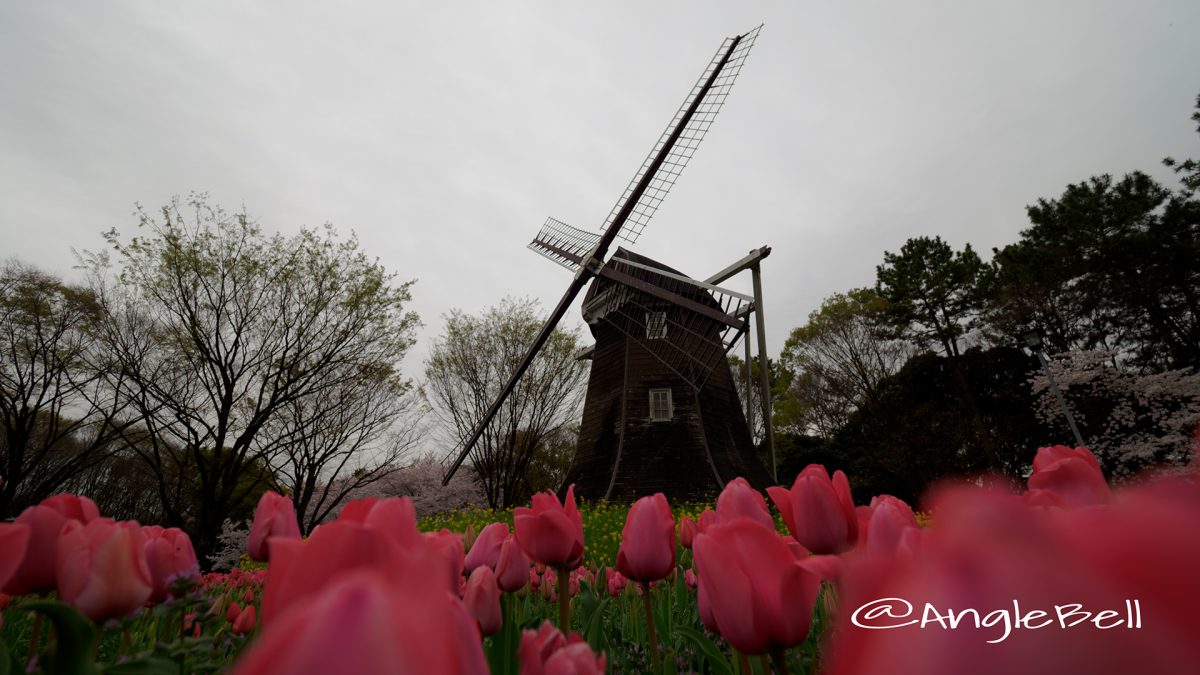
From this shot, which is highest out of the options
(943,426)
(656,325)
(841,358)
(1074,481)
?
(841,358)

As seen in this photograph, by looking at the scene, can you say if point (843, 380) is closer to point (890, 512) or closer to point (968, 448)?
point (968, 448)

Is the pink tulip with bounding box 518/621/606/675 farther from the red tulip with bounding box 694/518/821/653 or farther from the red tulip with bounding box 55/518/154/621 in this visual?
the red tulip with bounding box 55/518/154/621

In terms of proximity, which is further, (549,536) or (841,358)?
(841,358)

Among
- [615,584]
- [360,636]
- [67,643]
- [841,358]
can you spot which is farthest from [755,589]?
[841,358]

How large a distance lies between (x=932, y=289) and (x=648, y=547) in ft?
105

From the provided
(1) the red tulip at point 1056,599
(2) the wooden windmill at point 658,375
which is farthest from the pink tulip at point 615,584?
(2) the wooden windmill at point 658,375

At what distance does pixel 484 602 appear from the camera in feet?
3.79

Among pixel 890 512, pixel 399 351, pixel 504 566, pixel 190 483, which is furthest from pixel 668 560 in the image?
pixel 190 483

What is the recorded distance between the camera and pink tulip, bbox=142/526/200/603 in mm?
1222

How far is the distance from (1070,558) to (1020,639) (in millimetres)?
51

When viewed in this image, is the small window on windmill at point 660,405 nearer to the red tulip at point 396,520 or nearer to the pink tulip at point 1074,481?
the pink tulip at point 1074,481

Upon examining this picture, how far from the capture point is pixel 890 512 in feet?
3.49

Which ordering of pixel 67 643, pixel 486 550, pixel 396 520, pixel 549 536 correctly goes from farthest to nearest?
pixel 486 550
pixel 549 536
pixel 67 643
pixel 396 520

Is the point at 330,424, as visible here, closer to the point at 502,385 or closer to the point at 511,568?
the point at 502,385
